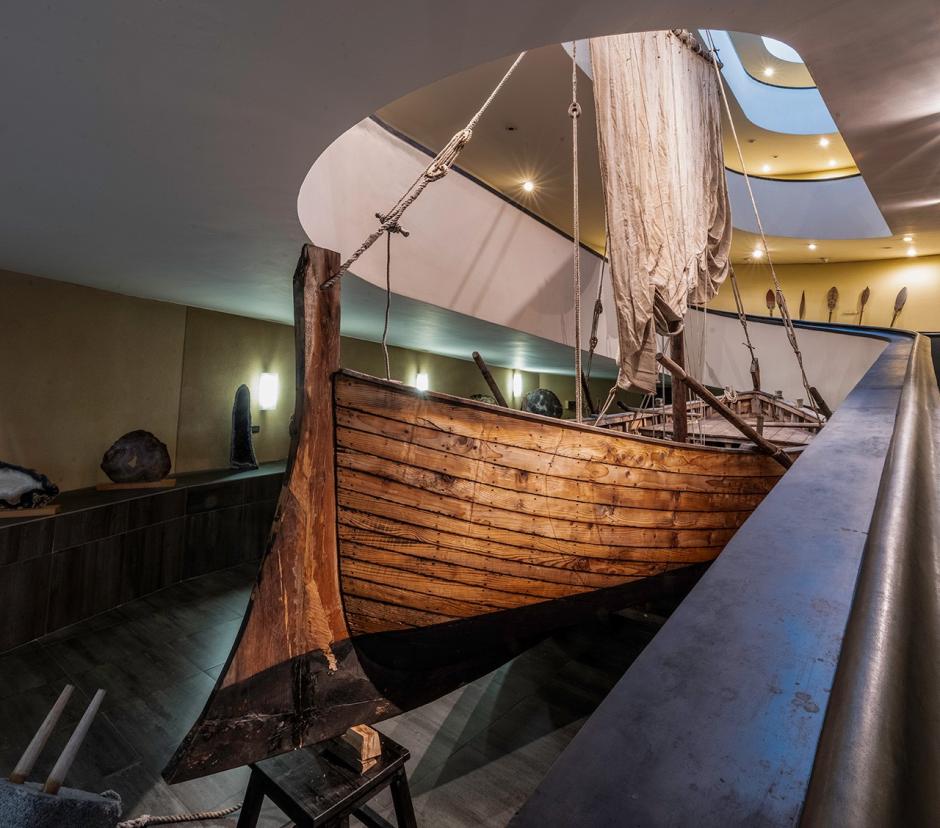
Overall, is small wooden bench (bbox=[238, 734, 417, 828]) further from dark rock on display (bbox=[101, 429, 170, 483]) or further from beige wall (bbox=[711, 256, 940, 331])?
beige wall (bbox=[711, 256, 940, 331])

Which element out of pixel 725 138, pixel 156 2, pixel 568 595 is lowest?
pixel 568 595

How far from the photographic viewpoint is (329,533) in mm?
1636

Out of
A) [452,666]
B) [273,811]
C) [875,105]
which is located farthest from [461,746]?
[875,105]

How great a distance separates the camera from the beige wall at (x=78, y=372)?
3498 millimetres

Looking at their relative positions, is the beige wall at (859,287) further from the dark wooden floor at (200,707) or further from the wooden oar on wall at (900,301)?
the dark wooden floor at (200,707)

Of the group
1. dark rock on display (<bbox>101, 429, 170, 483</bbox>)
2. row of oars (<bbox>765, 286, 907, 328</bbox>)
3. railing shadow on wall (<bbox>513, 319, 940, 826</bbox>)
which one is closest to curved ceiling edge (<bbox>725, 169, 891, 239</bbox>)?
row of oars (<bbox>765, 286, 907, 328</bbox>)

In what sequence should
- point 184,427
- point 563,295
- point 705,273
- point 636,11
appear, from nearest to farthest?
point 636,11 → point 705,273 → point 184,427 → point 563,295

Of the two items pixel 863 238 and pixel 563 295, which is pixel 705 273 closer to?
pixel 563 295

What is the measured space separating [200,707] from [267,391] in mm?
3478

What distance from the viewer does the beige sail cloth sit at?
10.1 ft

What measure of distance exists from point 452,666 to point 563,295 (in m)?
4.49

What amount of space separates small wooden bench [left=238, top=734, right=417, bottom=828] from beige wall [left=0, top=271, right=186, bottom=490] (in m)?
3.36

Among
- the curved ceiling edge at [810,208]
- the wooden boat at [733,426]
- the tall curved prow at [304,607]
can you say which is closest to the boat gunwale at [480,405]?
the tall curved prow at [304,607]

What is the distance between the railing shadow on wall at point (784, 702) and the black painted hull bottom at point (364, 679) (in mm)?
1385
